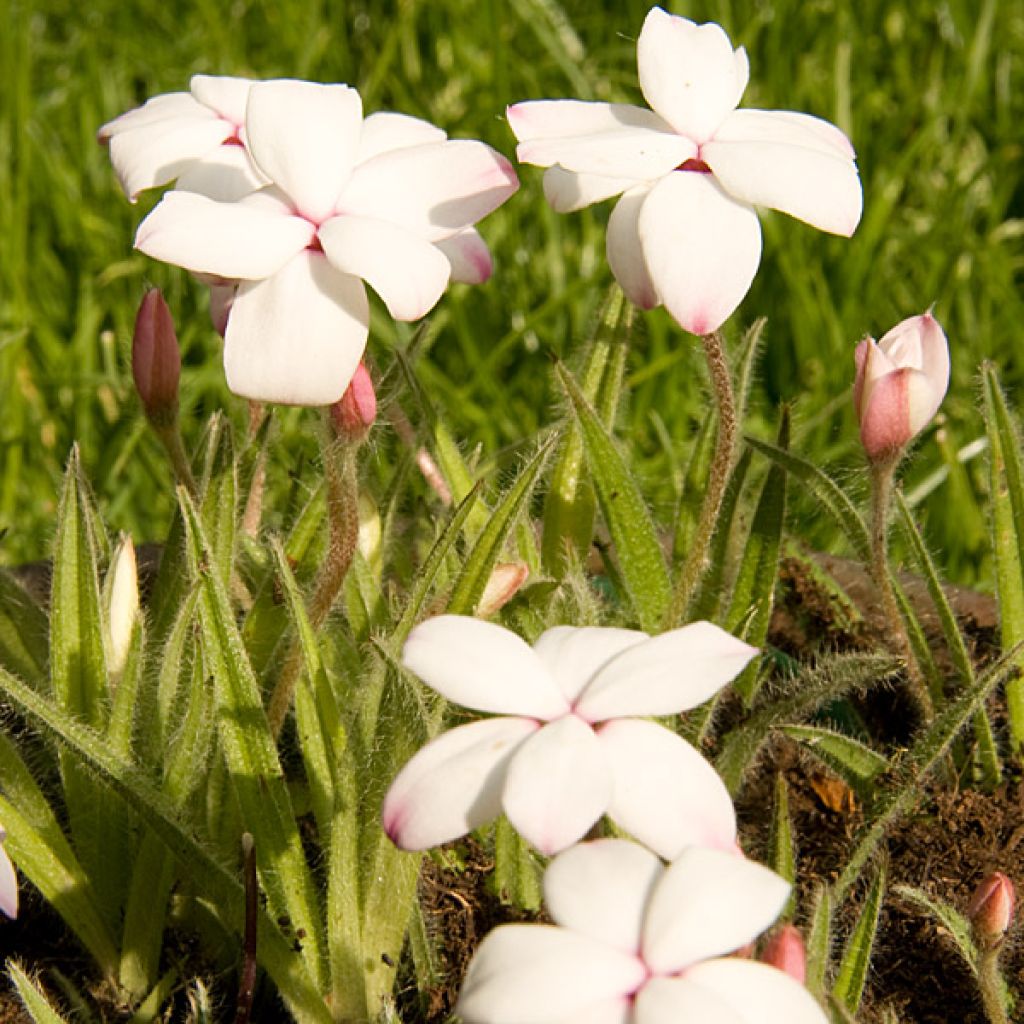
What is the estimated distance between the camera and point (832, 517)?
1.11 meters

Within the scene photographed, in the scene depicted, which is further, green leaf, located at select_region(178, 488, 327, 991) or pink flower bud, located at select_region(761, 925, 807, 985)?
green leaf, located at select_region(178, 488, 327, 991)

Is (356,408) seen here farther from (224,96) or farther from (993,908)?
(993,908)

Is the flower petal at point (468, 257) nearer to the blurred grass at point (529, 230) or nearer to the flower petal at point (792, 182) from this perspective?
the flower petal at point (792, 182)

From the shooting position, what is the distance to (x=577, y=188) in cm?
85

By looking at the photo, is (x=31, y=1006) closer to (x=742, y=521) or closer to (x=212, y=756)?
Result: (x=212, y=756)

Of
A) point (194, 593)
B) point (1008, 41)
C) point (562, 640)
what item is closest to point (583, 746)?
point (562, 640)

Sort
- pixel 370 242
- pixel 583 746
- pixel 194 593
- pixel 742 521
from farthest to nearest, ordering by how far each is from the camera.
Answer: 1. pixel 742 521
2. pixel 194 593
3. pixel 370 242
4. pixel 583 746

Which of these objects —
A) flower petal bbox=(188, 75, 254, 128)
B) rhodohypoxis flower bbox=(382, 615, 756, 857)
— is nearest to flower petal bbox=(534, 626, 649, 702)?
rhodohypoxis flower bbox=(382, 615, 756, 857)

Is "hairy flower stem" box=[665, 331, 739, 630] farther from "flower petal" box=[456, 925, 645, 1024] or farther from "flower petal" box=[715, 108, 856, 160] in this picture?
"flower petal" box=[456, 925, 645, 1024]

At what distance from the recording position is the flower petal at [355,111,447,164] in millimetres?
900

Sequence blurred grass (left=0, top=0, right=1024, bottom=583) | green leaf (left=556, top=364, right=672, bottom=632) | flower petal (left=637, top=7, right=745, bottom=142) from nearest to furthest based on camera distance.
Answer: flower petal (left=637, top=7, right=745, bottom=142) → green leaf (left=556, top=364, right=672, bottom=632) → blurred grass (left=0, top=0, right=1024, bottom=583)

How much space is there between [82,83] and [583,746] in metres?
2.17

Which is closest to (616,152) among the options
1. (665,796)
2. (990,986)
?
(665,796)

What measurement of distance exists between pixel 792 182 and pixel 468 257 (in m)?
0.20
